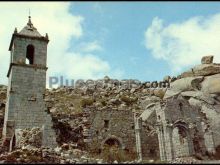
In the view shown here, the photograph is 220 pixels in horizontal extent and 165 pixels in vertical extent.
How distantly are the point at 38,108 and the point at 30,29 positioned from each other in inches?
236

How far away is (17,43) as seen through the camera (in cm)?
2669

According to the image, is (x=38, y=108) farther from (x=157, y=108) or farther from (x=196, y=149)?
(x=196, y=149)

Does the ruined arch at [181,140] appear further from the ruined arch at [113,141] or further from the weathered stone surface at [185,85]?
the weathered stone surface at [185,85]

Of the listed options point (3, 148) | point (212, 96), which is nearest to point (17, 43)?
point (3, 148)

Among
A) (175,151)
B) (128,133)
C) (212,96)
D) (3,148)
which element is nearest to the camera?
(3,148)

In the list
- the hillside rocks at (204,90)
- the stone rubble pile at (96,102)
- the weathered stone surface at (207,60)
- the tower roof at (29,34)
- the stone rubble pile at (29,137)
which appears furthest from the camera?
the weathered stone surface at (207,60)

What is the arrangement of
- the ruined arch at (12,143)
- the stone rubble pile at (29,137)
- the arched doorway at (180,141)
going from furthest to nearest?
the arched doorway at (180,141) → the ruined arch at (12,143) → the stone rubble pile at (29,137)

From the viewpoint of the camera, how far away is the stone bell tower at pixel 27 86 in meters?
24.7

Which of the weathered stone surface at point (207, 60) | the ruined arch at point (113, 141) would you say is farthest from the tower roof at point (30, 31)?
the weathered stone surface at point (207, 60)

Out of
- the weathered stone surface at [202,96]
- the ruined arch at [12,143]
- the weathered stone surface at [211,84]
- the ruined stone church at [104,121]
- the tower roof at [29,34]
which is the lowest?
the ruined arch at [12,143]

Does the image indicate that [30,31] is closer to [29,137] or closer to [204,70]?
[29,137]

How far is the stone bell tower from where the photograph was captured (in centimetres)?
2467

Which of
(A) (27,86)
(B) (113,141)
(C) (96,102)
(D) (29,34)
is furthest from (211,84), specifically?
(A) (27,86)

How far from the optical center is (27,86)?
25.7 metres
